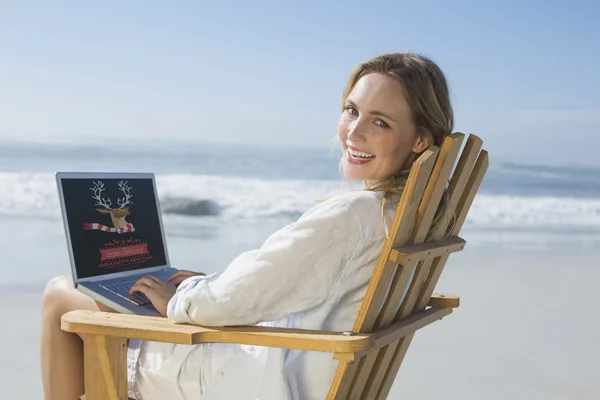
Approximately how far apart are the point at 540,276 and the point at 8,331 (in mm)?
3803

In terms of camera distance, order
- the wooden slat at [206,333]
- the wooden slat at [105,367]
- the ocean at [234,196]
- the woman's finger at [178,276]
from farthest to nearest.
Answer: the ocean at [234,196]
the woman's finger at [178,276]
the wooden slat at [105,367]
the wooden slat at [206,333]

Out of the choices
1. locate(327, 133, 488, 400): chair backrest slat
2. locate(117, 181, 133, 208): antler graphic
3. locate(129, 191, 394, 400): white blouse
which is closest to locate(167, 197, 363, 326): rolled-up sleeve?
locate(129, 191, 394, 400): white blouse

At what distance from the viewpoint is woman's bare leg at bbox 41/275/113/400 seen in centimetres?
217

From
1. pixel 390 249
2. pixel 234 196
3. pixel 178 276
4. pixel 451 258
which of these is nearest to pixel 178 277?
pixel 178 276

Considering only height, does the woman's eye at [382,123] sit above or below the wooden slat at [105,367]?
above

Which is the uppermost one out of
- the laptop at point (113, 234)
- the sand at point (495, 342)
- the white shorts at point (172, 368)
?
the laptop at point (113, 234)

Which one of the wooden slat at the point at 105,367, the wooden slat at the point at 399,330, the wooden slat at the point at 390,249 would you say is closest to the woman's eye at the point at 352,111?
the wooden slat at the point at 390,249

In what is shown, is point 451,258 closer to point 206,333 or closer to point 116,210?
point 116,210

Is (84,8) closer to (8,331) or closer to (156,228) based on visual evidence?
(8,331)

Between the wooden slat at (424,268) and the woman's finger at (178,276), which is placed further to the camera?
the woman's finger at (178,276)

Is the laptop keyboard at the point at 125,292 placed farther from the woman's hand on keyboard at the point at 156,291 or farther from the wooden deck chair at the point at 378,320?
the wooden deck chair at the point at 378,320

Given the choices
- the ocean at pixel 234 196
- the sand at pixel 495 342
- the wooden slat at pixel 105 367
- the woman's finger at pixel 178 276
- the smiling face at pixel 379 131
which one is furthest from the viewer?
the ocean at pixel 234 196

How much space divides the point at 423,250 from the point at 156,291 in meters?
0.70

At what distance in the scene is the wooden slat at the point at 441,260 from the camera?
2193 mm
